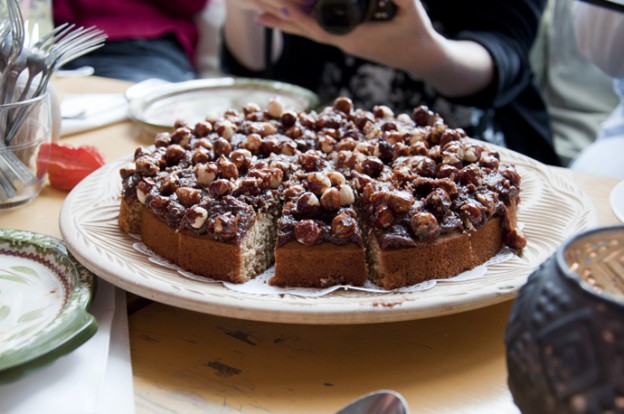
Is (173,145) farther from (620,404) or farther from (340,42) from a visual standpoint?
(620,404)

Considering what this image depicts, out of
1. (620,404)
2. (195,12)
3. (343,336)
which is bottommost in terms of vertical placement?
(195,12)

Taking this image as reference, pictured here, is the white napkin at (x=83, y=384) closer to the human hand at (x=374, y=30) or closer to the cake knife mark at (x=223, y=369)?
the cake knife mark at (x=223, y=369)

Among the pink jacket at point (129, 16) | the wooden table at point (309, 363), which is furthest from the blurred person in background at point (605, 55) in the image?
the pink jacket at point (129, 16)

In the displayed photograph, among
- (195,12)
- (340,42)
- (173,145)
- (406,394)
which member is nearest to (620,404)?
(406,394)

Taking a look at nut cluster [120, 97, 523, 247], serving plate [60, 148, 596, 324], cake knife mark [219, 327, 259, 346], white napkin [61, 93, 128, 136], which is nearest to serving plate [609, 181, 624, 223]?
serving plate [60, 148, 596, 324]

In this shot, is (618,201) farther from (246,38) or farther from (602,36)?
(246,38)

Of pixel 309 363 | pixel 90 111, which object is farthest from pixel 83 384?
pixel 90 111
